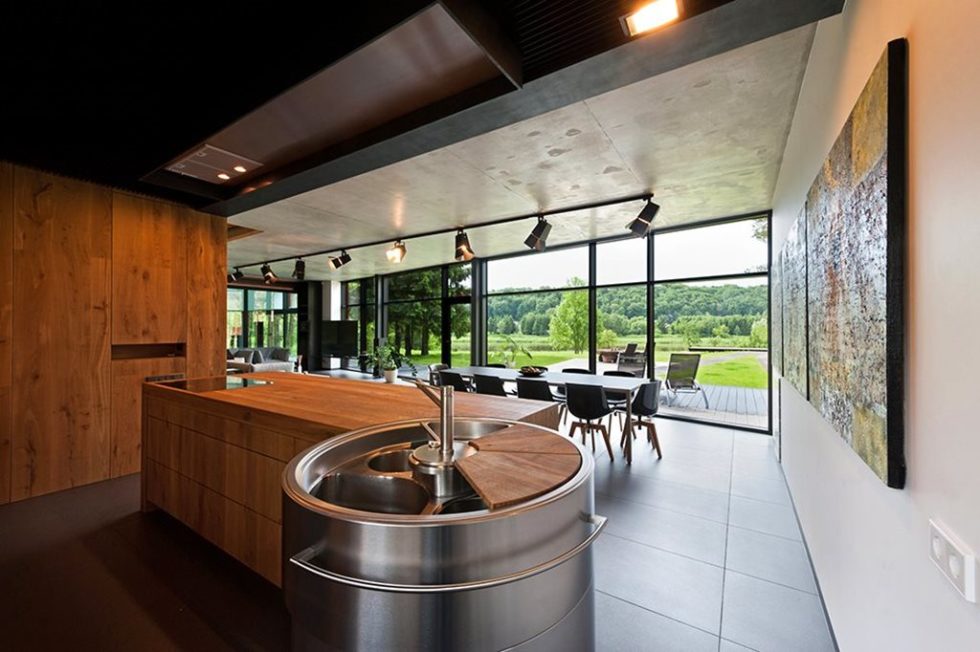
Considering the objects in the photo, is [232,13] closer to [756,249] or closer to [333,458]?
[333,458]

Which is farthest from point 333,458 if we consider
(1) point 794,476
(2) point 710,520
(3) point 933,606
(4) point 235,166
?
(1) point 794,476

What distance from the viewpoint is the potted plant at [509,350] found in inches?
293

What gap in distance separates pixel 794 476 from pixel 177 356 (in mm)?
5333

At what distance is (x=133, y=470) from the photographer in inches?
140

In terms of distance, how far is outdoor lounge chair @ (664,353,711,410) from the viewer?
5582 millimetres

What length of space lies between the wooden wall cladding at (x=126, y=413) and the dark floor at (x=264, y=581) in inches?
10.4

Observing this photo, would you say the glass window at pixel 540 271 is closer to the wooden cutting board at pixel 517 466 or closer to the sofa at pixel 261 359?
the sofa at pixel 261 359

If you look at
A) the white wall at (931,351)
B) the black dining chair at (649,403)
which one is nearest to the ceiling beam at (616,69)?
the white wall at (931,351)

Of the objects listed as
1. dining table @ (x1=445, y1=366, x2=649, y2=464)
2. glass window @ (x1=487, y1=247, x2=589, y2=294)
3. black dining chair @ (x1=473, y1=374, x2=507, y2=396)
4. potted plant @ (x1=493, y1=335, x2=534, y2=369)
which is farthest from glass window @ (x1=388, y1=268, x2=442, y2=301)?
black dining chair @ (x1=473, y1=374, x2=507, y2=396)

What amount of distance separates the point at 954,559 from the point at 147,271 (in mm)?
5001

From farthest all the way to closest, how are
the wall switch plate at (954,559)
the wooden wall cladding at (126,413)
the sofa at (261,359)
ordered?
the sofa at (261,359) → the wooden wall cladding at (126,413) → the wall switch plate at (954,559)

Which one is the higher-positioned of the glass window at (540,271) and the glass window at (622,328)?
the glass window at (540,271)

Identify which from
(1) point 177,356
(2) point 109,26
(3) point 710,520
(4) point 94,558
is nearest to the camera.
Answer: (2) point 109,26

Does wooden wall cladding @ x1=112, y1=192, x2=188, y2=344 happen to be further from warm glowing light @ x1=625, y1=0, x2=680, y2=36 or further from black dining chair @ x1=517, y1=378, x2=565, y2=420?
warm glowing light @ x1=625, y1=0, x2=680, y2=36
